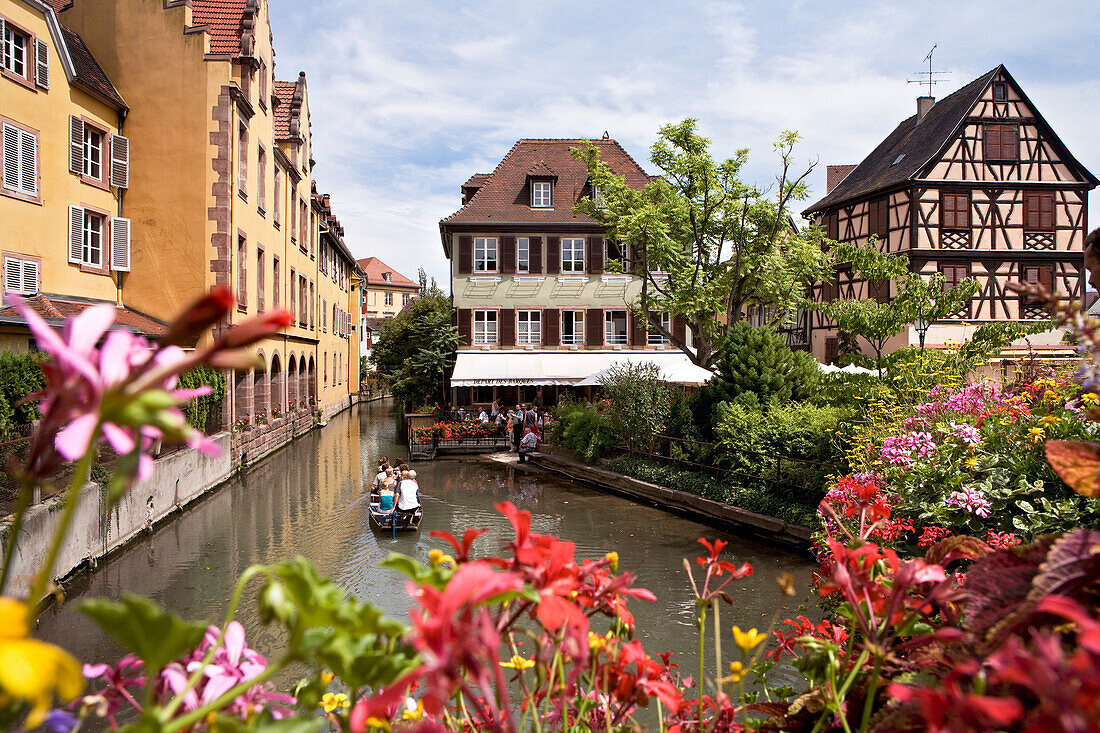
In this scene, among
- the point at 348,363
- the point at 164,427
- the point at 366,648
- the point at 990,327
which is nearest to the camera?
the point at 164,427

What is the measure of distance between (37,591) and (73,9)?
80.9 ft

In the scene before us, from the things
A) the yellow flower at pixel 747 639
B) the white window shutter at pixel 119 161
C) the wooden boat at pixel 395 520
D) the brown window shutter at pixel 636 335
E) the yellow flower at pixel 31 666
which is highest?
the white window shutter at pixel 119 161

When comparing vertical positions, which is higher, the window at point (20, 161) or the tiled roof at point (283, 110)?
the tiled roof at point (283, 110)

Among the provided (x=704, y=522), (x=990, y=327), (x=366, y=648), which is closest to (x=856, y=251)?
(x=990, y=327)

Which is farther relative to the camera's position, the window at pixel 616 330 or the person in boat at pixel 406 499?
the window at pixel 616 330

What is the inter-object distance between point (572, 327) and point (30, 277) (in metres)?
19.6

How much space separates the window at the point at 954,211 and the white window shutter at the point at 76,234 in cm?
2661

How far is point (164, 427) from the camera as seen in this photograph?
0.69m

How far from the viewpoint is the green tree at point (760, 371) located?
628 inches

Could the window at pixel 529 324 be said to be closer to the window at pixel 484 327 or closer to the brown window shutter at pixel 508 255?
the window at pixel 484 327

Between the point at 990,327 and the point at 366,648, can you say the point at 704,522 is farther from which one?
the point at 366,648

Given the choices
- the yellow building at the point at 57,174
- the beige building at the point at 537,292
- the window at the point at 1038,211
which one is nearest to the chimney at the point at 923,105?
the window at the point at 1038,211

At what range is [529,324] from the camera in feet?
104

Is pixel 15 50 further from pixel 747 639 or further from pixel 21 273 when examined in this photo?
pixel 747 639
